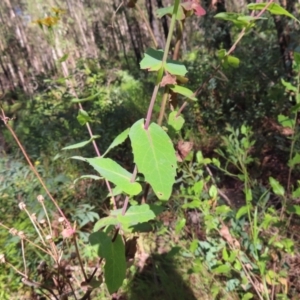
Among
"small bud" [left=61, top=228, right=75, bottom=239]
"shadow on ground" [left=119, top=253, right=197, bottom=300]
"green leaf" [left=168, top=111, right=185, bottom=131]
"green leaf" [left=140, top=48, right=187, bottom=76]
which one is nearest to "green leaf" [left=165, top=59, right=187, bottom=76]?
"green leaf" [left=140, top=48, right=187, bottom=76]

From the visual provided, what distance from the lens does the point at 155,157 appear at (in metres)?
0.43

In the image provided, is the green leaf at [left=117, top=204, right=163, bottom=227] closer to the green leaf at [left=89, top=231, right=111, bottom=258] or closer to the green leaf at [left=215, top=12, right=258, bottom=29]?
the green leaf at [left=89, top=231, right=111, bottom=258]

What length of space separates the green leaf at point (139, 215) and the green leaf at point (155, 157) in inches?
4.6

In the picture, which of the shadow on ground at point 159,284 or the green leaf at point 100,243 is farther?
the shadow on ground at point 159,284

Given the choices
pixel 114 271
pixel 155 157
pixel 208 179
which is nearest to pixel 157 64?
pixel 155 157

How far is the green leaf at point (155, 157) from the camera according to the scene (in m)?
0.40

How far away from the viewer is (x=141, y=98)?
16.8 ft

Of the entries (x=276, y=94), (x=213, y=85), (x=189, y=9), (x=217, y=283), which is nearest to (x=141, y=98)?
(x=213, y=85)

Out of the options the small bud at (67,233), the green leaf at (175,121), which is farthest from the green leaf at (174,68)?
the small bud at (67,233)

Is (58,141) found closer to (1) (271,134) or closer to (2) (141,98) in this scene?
(1) (271,134)

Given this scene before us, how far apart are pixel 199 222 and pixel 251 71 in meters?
2.07

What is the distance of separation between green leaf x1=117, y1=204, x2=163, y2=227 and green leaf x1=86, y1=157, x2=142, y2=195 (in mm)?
59

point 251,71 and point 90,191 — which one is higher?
point 251,71

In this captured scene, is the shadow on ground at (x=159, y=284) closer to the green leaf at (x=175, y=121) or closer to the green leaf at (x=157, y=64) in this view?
the green leaf at (x=175, y=121)
